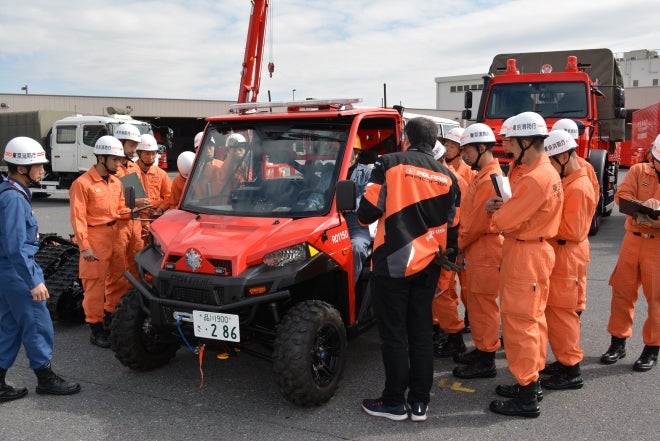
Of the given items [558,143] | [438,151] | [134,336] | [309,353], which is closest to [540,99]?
[438,151]

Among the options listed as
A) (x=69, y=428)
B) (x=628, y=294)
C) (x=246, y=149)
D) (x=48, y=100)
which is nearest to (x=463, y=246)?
(x=628, y=294)

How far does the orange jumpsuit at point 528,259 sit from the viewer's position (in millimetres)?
3783

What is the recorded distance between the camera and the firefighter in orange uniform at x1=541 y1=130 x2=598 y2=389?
4.25 metres

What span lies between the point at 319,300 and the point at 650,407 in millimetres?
2476

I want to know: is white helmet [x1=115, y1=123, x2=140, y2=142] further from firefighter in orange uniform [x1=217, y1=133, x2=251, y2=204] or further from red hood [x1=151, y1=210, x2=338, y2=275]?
red hood [x1=151, y1=210, x2=338, y2=275]

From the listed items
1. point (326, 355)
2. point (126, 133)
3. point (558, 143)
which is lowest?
point (326, 355)

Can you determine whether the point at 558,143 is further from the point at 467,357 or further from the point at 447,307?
the point at 467,357

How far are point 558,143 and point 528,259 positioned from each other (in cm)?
114

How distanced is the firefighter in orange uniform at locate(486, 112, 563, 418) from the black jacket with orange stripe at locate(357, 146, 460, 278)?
52 centimetres

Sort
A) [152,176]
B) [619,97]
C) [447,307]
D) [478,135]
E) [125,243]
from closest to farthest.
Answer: [478,135], [447,307], [125,243], [152,176], [619,97]

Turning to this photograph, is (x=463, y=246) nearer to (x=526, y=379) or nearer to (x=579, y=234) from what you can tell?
(x=579, y=234)

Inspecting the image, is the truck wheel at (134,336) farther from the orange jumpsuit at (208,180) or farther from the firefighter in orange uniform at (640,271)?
the firefighter in orange uniform at (640,271)

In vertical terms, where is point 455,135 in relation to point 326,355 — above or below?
above

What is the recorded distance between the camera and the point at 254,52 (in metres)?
11.2
